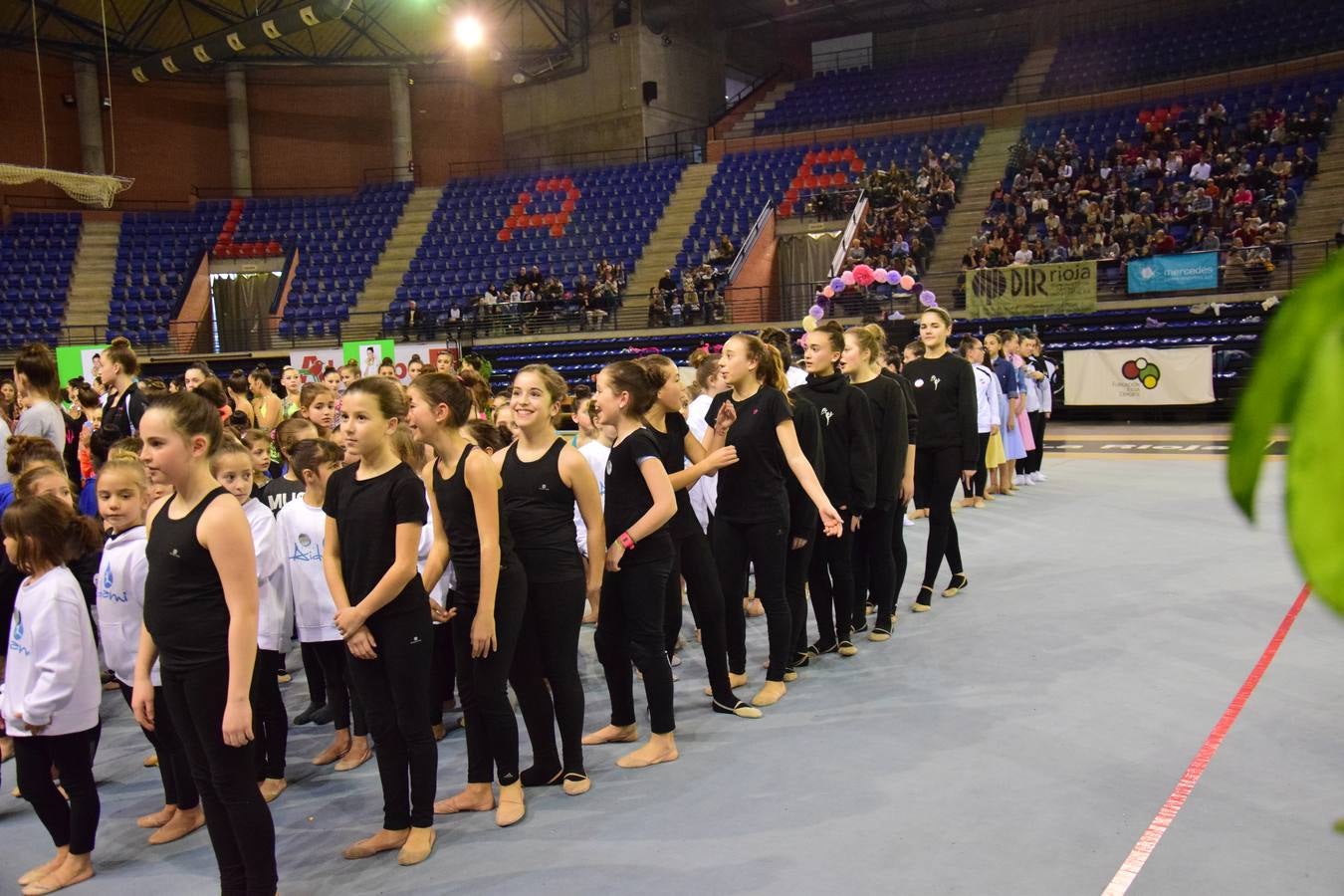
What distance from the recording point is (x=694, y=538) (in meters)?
4.71


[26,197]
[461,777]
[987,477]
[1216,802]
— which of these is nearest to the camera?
[1216,802]

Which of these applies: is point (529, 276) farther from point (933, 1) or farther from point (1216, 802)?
point (1216, 802)

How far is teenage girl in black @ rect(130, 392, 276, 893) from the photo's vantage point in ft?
9.41

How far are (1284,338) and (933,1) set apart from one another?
112 ft

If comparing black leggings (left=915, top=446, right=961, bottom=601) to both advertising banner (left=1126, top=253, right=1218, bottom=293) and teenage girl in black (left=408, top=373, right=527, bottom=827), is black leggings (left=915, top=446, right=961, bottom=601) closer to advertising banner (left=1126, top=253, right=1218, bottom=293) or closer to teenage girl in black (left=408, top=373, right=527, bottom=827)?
teenage girl in black (left=408, top=373, right=527, bottom=827)

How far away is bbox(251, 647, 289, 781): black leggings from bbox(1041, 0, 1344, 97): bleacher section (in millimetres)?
25937

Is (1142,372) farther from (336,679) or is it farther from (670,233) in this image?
(336,679)

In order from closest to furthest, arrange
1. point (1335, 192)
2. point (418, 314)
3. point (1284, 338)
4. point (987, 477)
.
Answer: point (1284, 338)
point (987, 477)
point (1335, 192)
point (418, 314)

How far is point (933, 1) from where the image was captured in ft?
100

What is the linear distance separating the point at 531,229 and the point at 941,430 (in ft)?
68.9

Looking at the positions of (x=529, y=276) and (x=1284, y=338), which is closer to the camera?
(x=1284, y=338)

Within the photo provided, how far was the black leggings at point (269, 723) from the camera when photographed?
4.05 m

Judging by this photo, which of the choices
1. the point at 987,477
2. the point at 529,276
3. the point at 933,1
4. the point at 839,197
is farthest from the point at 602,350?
the point at 933,1

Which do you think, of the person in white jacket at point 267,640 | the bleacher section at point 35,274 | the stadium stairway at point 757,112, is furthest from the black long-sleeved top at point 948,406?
the stadium stairway at point 757,112
